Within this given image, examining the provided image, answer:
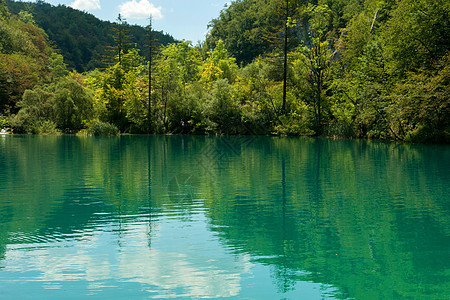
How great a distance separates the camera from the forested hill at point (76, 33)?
140 m

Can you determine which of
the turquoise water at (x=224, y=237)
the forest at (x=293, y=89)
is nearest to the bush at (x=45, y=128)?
the forest at (x=293, y=89)

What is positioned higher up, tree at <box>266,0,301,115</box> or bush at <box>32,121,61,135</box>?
tree at <box>266,0,301,115</box>

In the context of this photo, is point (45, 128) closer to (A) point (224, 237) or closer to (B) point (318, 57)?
(B) point (318, 57)

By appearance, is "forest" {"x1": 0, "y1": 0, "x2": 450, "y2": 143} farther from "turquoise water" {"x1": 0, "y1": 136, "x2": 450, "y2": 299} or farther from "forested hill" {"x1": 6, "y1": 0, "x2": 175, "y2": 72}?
"forested hill" {"x1": 6, "y1": 0, "x2": 175, "y2": 72}

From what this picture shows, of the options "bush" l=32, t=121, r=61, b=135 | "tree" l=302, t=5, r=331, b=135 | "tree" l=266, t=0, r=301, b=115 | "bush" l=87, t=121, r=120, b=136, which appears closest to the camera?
Result: "tree" l=302, t=5, r=331, b=135

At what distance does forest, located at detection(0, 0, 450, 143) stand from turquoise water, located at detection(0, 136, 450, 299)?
72.5 ft

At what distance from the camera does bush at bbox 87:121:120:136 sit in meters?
53.7

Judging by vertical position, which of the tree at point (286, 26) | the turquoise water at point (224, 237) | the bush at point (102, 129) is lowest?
the turquoise water at point (224, 237)

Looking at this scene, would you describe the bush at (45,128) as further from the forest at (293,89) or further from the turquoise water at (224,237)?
the turquoise water at (224,237)

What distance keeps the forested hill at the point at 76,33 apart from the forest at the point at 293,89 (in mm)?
63382

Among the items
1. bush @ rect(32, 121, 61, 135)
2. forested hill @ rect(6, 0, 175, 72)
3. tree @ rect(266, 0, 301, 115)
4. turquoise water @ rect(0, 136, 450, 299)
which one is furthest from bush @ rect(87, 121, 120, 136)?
forested hill @ rect(6, 0, 175, 72)

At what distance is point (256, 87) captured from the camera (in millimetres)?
57188

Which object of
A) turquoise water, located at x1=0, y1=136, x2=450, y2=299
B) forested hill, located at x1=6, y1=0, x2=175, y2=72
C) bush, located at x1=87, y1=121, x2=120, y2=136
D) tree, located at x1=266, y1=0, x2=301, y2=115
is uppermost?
forested hill, located at x1=6, y1=0, x2=175, y2=72

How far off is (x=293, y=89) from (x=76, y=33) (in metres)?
126
